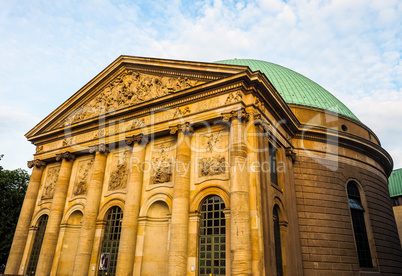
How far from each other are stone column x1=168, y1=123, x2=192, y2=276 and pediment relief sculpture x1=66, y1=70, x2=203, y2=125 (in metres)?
3.09

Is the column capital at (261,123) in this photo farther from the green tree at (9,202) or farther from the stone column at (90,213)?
the green tree at (9,202)

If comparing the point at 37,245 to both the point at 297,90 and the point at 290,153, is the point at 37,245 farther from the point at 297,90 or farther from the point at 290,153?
the point at 297,90

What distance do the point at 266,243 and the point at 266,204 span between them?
78.2 inches

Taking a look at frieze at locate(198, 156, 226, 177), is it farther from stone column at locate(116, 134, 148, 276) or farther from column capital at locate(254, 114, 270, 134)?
stone column at locate(116, 134, 148, 276)

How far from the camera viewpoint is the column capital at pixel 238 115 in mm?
16328

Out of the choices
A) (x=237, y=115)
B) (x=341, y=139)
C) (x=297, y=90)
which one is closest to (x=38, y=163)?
(x=237, y=115)

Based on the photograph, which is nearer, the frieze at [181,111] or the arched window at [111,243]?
the frieze at [181,111]

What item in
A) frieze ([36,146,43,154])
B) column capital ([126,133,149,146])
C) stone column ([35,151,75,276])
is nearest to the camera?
column capital ([126,133,149,146])

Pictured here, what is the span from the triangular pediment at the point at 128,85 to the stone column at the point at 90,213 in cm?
321

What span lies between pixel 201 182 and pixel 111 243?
7658mm

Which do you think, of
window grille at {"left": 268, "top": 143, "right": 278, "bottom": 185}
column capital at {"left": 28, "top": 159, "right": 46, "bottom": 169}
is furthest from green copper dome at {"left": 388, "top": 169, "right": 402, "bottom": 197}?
column capital at {"left": 28, "top": 159, "right": 46, "bottom": 169}

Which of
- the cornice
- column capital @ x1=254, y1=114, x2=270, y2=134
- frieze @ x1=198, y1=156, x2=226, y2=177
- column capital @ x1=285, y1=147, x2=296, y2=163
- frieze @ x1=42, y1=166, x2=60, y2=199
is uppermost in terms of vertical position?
the cornice

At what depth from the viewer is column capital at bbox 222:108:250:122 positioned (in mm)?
16328

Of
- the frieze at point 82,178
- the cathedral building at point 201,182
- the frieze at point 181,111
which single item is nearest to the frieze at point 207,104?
the cathedral building at point 201,182
